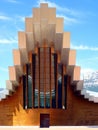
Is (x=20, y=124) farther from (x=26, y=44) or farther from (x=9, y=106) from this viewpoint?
(x=26, y=44)

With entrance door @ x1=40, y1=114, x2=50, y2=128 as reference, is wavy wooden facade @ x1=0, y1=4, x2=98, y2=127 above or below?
above

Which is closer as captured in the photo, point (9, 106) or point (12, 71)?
point (12, 71)

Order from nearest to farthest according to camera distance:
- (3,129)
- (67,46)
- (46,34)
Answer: (3,129), (67,46), (46,34)

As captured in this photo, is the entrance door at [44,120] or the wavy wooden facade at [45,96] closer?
the wavy wooden facade at [45,96]

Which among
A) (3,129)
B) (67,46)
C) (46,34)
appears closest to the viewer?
(3,129)

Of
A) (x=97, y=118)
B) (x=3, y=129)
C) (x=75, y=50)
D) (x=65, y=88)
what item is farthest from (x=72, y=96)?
(x=3, y=129)

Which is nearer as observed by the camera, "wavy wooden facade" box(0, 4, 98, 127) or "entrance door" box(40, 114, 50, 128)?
"wavy wooden facade" box(0, 4, 98, 127)

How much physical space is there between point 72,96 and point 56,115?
170 cm

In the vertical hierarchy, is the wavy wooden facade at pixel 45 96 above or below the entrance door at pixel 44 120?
above

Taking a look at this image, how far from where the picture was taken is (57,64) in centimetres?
2005

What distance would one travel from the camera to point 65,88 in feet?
66.2

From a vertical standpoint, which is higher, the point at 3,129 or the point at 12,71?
the point at 12,71

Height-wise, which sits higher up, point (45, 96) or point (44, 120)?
point (45, 96)

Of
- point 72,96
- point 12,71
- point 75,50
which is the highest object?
point 75,50
